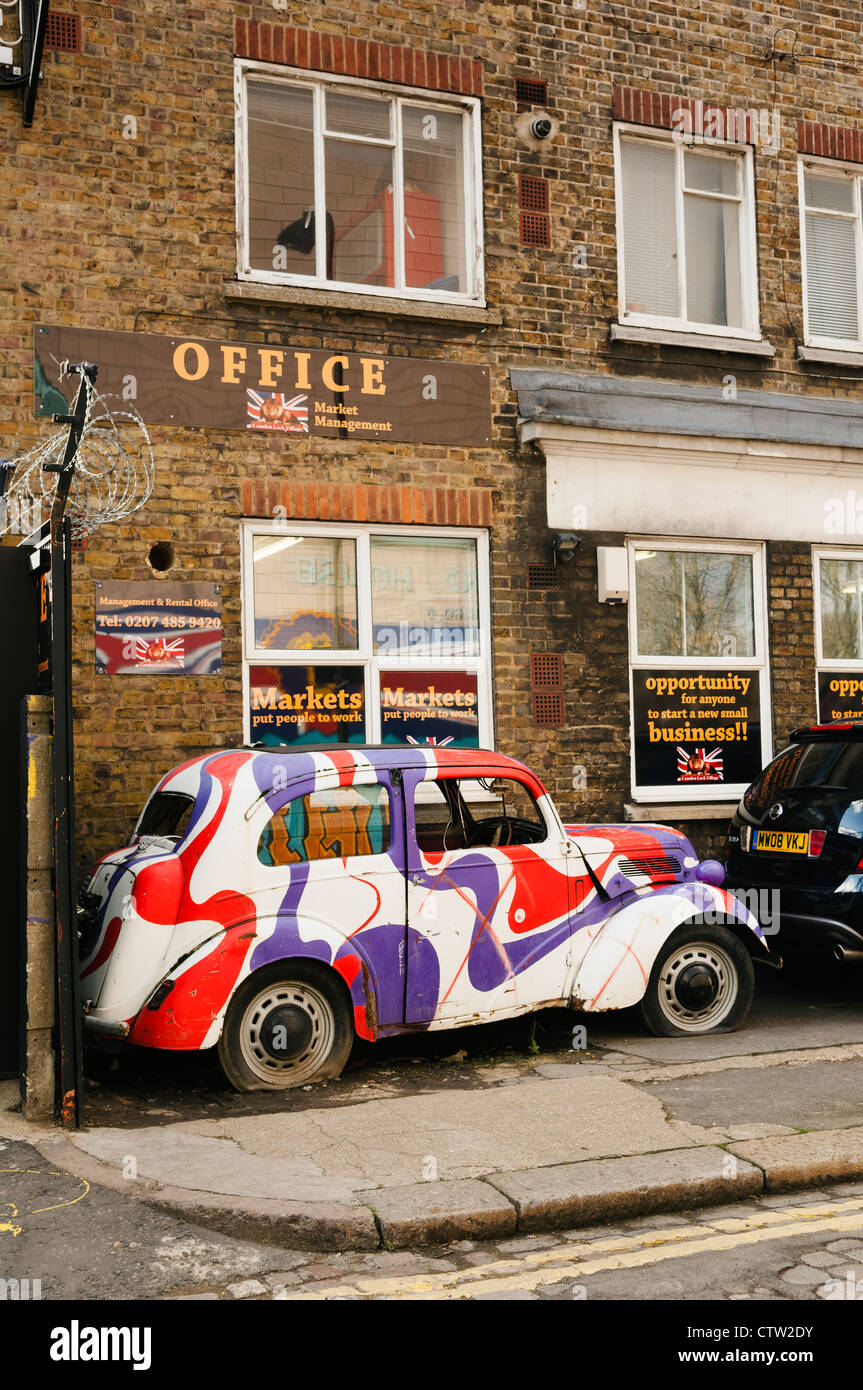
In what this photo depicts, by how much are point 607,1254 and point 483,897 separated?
2800 millimetres

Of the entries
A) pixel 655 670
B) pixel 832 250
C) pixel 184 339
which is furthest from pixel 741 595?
pixel 184 339

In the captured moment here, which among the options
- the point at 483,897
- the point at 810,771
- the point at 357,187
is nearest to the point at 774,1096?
the point at 483,897

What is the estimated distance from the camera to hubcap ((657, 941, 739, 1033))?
813 centimetres

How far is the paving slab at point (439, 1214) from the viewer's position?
16.4ft

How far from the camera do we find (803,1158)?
18.9ft

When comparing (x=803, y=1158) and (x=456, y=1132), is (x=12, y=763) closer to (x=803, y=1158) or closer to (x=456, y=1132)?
(x=456, y=1132)

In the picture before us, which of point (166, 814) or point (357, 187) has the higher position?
point (357, 187)

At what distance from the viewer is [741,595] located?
11758 millimetres

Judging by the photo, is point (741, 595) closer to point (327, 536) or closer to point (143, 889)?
point (327, 536)

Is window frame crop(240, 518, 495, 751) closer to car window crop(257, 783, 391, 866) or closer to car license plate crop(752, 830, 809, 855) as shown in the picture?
car license plate crop(752, 830, 809, 855)

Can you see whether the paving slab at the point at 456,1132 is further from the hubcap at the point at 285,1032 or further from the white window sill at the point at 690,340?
the white window sill at the point at 690,340

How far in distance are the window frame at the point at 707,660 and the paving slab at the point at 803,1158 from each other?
5132 mm

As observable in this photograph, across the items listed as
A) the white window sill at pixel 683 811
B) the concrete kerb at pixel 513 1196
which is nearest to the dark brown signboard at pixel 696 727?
the white window sill at pixel 683 811

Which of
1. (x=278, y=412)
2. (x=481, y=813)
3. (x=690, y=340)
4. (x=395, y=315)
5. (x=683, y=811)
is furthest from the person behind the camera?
(x=690, y=340)
